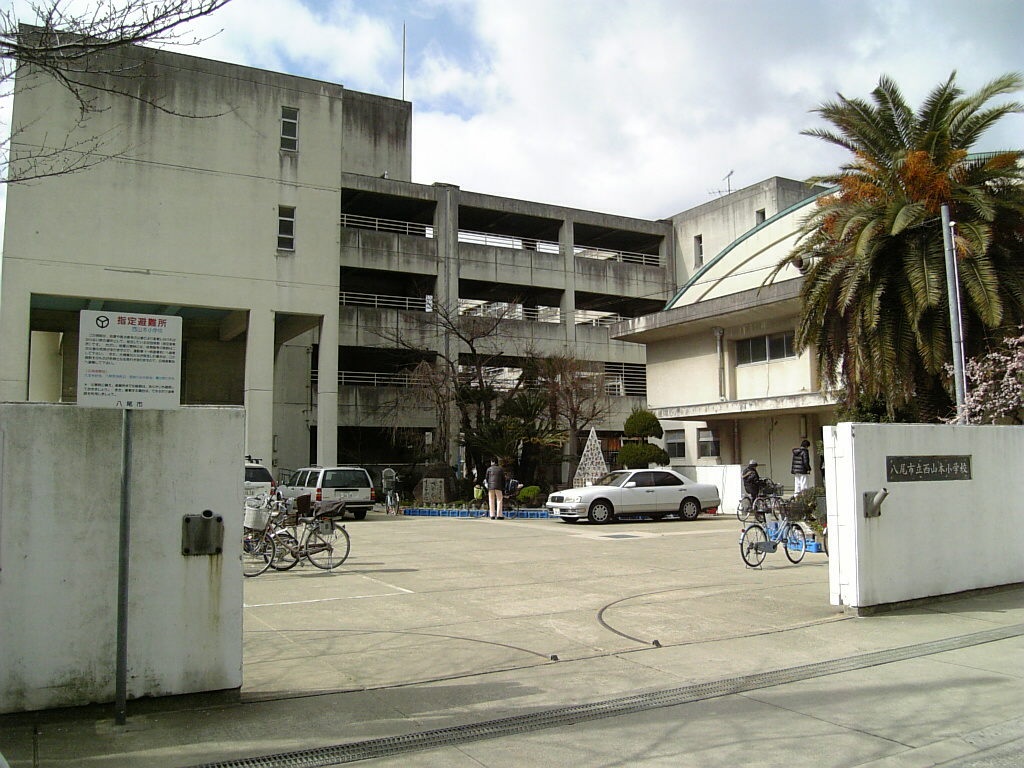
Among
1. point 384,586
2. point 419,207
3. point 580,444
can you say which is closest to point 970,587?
point 384,586

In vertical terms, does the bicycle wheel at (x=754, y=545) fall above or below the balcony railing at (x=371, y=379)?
below

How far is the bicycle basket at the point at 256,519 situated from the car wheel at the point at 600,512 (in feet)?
37.8

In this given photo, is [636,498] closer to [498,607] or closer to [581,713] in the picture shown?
[498,607]

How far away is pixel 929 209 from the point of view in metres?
17.5

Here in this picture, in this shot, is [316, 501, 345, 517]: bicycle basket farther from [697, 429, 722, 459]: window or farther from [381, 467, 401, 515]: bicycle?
[697, 429, 722, 459]: window

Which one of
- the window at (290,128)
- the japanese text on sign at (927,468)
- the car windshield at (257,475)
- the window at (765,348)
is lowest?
the car windshield at (257,475)

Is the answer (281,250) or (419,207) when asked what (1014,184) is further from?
(419,207)

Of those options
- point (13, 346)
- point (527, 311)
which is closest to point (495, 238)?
point (527, 311)

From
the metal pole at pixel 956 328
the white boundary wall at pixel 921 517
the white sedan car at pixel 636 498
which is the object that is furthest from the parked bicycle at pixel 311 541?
the white sedan car at pixel 636 498

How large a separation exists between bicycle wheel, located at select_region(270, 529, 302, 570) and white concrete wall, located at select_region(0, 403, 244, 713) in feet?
23.5

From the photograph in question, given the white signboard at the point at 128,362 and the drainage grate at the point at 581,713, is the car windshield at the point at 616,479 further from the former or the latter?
the white signboard at the point at 128,362

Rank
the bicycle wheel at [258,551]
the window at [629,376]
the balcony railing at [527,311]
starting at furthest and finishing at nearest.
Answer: the window at [629,376] < the balcony railing at [527,311] < the bicycle wheel at [258,551]

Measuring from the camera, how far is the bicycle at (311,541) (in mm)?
13203

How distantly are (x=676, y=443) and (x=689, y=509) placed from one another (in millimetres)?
10675
